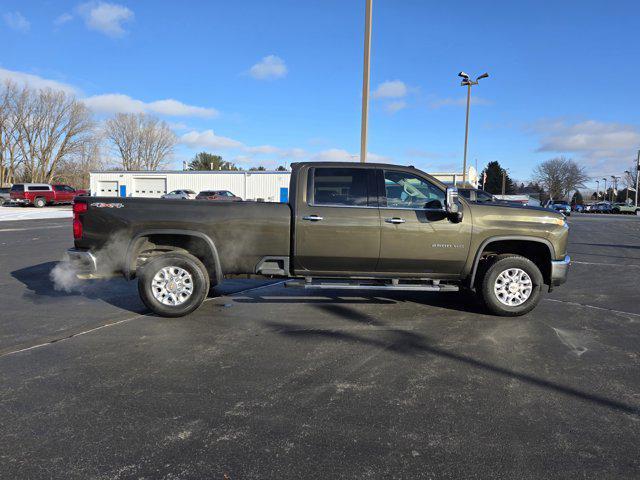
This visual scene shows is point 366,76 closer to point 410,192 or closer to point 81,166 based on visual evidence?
point 410,192

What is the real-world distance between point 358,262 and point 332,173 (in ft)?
3.94

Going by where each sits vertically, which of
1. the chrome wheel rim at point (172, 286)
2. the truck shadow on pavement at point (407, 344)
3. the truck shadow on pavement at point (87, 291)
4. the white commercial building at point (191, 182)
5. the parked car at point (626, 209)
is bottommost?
the truck shadow on pavement at point (87, 291)

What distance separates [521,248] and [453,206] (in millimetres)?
1356

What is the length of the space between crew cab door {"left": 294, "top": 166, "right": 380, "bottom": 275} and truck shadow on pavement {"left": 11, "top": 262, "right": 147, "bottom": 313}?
2458 millimetres

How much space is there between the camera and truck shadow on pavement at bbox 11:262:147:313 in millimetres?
6742

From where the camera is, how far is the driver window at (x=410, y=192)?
5.90m

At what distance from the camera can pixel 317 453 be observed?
2.85 meters

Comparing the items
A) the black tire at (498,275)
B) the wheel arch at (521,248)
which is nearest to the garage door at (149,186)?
the wheel arch at (521,248)

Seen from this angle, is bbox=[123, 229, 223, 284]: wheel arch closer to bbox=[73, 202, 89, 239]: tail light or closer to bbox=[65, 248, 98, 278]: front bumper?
bbox=[65, 248, 98, 278]: front bumper

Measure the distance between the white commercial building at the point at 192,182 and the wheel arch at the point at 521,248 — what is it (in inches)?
1706

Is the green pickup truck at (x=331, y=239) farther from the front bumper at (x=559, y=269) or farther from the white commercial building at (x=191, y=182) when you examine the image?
the white commercial building at (x=191, y=182)

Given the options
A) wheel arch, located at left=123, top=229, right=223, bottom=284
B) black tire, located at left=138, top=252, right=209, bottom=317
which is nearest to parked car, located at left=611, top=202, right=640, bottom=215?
wheel arch, located at left=123, top=229, right=223, bottom=284

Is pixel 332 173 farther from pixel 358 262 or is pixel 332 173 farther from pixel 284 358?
pixel 284 358

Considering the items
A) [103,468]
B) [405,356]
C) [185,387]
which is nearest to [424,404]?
[405,356]
